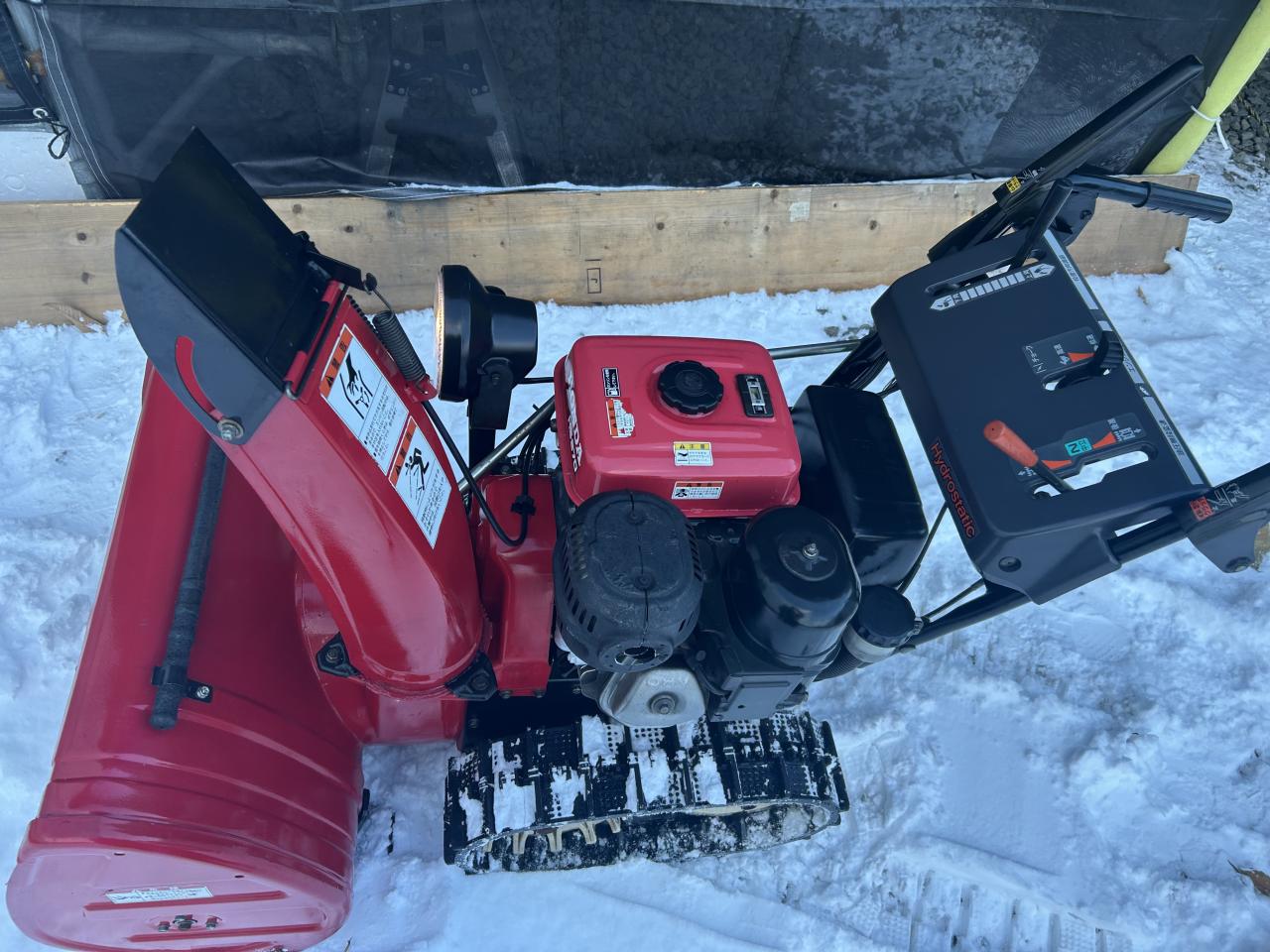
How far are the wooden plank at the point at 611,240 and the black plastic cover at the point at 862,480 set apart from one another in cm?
185

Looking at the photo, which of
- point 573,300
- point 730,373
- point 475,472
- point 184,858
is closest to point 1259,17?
point 573,300

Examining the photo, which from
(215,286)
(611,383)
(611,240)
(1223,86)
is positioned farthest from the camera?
(1223,86)

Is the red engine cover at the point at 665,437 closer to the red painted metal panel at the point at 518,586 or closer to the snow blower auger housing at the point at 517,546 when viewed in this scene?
the snow blower auger housing at the point at 517,546

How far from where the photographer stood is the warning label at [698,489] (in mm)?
1795

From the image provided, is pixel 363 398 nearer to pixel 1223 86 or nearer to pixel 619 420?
pixel 619 420

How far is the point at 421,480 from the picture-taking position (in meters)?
1.75

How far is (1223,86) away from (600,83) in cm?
274

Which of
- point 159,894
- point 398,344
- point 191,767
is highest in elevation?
point 398,344

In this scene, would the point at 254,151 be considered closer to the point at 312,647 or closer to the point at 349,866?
the point at 312,647

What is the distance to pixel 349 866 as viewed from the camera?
1955 millimetres

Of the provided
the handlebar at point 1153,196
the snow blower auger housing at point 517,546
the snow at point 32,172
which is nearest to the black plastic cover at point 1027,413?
the snow blower auger housing at point 517,546

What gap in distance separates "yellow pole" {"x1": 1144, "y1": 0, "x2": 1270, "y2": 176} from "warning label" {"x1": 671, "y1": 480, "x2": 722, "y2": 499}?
11.6ft

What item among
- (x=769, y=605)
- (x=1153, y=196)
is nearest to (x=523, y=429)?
(x=769, y=605)

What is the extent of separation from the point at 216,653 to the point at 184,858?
39 centimetres
